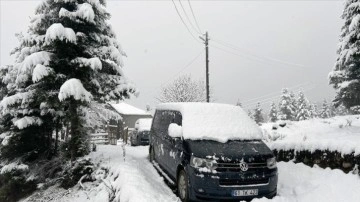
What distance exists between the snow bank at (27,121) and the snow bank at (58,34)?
9.89 feet

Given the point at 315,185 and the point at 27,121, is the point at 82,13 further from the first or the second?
the point at 315,185

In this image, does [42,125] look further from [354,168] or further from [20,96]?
[354,168]

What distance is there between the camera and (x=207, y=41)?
29.1m

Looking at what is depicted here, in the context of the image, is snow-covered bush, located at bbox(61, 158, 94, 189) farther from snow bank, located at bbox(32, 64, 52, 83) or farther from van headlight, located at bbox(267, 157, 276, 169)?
van headlight, located at bbox(267, 157, 276, 169)

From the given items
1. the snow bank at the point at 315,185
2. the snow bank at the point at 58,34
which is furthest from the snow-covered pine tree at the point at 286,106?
the snow bank at the point at 58,34

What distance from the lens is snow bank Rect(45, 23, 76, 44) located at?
380 inches

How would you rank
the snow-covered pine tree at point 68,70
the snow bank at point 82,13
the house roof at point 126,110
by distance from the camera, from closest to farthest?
the snow-covered pine tree at point 68,70 → the snow bank at point 82,13 → the house roof at point 126,110

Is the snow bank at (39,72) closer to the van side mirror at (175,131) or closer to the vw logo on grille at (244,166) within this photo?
the van side mirror at (175,131)

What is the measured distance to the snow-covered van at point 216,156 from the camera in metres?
6.25

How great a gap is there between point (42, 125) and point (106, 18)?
184 inches

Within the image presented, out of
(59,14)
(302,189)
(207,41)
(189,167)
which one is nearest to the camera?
(189,167)

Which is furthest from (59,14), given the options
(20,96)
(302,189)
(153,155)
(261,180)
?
(302,189)

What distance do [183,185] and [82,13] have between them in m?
6.59

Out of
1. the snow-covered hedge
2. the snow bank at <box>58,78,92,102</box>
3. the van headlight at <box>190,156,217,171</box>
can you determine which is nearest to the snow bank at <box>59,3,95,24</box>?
Answer: the snow bank at <box>58,78,92,102</box>
